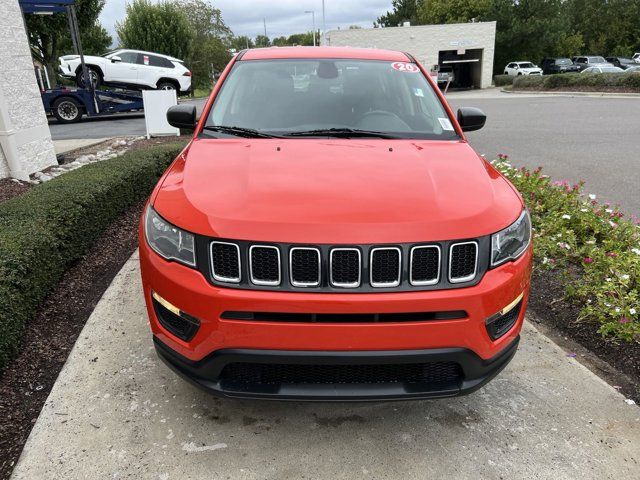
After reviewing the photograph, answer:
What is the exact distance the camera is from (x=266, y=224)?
199 centimetres

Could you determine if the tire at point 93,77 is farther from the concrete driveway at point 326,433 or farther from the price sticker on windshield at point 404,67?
the concrete driveway at point 326,433

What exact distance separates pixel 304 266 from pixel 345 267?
0.16 metres

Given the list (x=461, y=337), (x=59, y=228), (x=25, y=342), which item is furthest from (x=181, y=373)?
(x=59, y=228)

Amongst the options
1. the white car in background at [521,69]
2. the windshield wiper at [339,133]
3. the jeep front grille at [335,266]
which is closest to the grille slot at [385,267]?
the jeep front grille at [335,266]

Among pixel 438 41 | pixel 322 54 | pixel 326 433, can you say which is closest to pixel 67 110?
pixel 322 54

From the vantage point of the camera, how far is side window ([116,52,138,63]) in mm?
17748

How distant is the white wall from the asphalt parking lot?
5625mm

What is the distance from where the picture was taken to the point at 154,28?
30.1 metres

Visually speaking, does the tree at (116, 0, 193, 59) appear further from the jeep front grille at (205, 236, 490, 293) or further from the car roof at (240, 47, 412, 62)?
the jeep front grille at (205, 236, 490, 293)

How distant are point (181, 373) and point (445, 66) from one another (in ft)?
142

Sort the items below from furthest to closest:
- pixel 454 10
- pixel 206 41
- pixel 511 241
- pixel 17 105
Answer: pixel 454 10
pixel 206 41
pixel 17 105
pixel 511 241

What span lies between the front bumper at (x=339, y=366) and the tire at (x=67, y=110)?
1577cm

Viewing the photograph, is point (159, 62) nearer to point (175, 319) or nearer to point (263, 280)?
point (175, 319)

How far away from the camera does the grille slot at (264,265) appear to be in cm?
197
